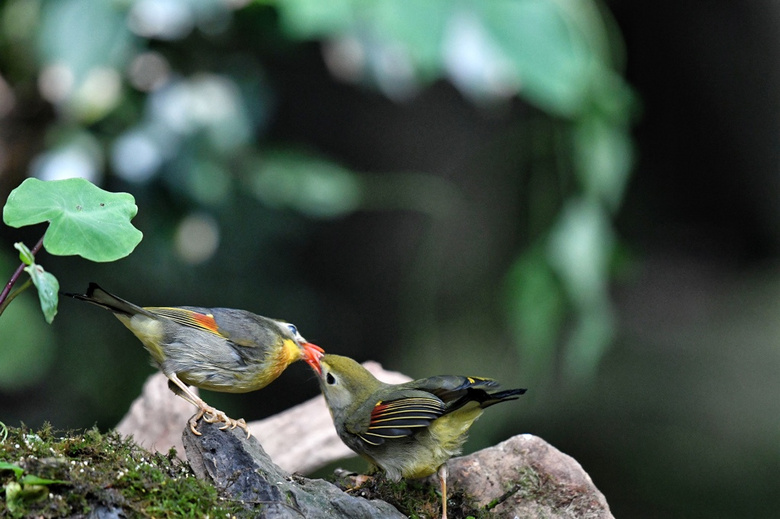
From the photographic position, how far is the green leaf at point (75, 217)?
2.14 metres

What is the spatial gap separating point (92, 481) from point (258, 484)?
0.46m

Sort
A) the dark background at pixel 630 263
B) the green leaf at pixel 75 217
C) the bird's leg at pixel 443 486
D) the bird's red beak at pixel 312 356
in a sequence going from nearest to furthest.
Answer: the green leaf at pixel 75 217 → the bird's leg at pixel 443 486 → the bird's red beak at pixel 312 356 → the dark background at pixel 630 263

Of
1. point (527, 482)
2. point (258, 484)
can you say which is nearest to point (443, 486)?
point (527, 482)

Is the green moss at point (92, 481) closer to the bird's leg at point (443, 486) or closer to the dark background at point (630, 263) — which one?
the bird's leg at point (443, 486)

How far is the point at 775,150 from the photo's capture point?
667 cm

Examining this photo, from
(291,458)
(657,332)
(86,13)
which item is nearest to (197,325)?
(291,458)

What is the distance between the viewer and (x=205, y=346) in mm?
2801

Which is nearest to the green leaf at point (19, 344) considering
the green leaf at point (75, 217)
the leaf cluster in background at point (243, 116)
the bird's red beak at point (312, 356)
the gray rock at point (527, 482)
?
the leaf cluster in background at point (243, 116)

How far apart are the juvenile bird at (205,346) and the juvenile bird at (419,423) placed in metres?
0.37

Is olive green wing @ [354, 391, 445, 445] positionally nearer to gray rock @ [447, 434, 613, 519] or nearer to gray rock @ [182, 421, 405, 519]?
gray rock @ [182, 421, 405, 519]

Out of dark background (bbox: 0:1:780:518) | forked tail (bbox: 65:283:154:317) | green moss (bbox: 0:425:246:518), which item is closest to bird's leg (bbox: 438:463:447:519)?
green moss (bbox: 0:425:246:518)

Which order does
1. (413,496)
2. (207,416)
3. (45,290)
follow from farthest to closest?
(413,496) < (207,416) < (45,290)

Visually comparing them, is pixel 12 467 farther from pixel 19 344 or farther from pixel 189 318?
pixel 19 344

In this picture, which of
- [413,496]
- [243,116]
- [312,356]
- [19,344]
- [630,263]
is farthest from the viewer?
[630,263]
